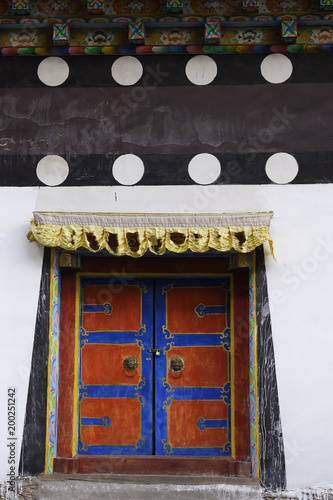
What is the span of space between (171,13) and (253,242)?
216 cm

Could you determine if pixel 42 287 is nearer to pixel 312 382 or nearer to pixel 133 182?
pixel 133 182

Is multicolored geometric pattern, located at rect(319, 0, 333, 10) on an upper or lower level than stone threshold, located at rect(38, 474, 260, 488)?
upper

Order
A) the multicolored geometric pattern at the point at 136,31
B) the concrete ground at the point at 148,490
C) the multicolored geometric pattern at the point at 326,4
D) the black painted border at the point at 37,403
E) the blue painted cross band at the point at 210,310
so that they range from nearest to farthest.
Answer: the concrete ground at the point at 148,490
the black painted border at the point at 37,403
the multicolored geometric pattern at the point at 326,4
the multicolored geometric pattern at the point at 136,31
the blue painted cross band at the point at 210,310

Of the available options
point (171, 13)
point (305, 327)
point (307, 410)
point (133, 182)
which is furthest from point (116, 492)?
point (171, 13)

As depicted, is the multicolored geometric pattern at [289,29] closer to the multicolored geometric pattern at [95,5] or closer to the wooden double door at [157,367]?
the multicolored geometric pattern at [95,5]

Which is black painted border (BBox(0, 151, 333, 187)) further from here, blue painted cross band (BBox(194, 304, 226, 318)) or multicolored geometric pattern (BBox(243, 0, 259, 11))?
multicolored geometric pattern (BBox(243, 0, 259, 11))

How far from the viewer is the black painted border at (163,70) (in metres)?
5.50

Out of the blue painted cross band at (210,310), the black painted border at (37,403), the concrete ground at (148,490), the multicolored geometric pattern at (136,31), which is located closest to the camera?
the concrete ground at (148,490)

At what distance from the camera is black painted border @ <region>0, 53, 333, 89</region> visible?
550cm

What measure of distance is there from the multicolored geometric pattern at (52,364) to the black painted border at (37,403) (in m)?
0.03

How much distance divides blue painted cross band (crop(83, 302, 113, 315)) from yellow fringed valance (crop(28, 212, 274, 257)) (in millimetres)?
604

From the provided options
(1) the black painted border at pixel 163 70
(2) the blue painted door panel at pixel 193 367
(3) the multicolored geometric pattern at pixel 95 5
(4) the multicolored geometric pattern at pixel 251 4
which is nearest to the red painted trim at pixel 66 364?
(2) the blue painted door panel at pixel 193 367

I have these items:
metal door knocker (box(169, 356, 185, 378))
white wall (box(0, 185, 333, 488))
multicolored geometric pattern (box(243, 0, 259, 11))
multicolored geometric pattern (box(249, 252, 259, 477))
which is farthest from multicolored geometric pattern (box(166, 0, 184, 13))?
metal door knocker (box(169, 356, 185, 378))

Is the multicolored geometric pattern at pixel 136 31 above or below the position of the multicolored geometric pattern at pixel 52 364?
above
